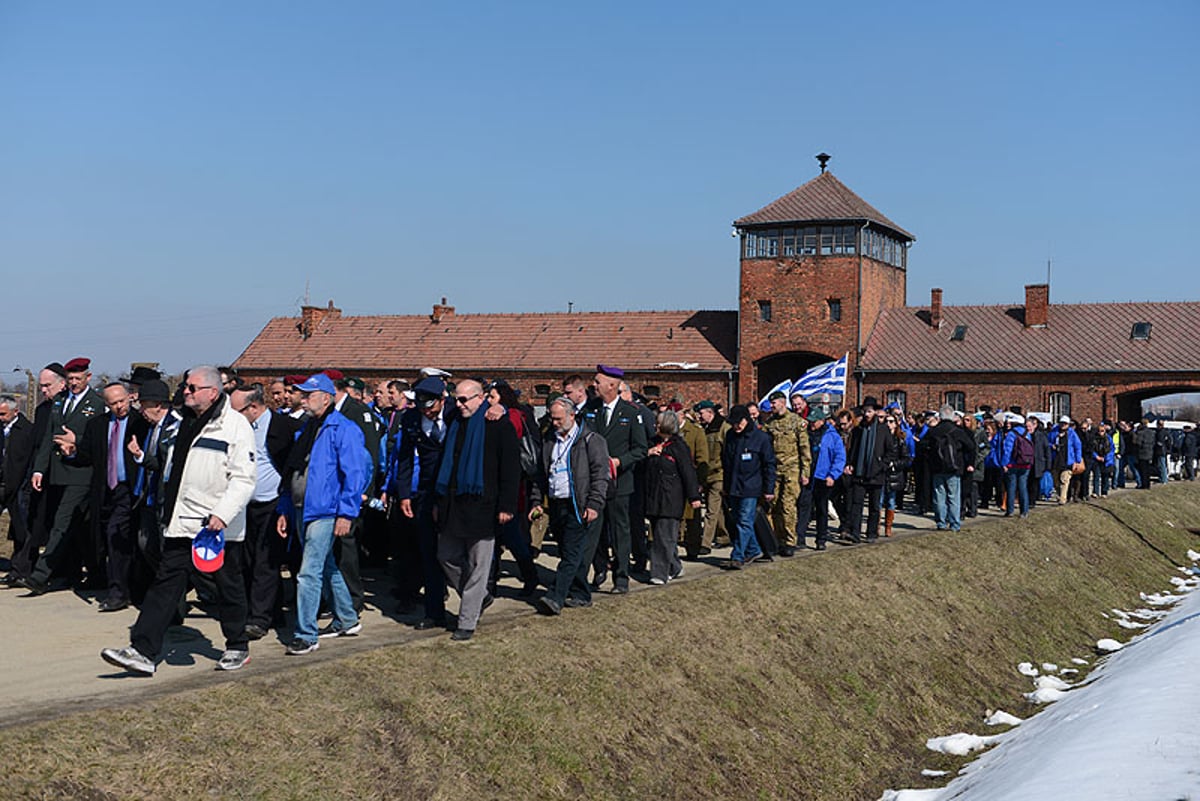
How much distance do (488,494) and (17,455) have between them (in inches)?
207

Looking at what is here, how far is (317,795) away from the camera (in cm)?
656


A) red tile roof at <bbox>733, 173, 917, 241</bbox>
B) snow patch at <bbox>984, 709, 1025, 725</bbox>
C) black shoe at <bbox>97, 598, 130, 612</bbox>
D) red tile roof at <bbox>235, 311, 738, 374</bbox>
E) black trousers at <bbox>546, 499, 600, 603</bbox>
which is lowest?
snow patch at <bbox>984, 709, 1025, 725</bbox>

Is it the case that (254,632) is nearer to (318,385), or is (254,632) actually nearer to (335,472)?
(335,472)

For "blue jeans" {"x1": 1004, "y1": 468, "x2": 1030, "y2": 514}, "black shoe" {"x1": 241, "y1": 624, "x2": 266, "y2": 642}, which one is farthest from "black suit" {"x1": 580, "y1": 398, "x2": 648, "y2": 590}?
"blue jeans" {"x1": 1004, "y1": 468, "x2": 1030, "y2": 514}

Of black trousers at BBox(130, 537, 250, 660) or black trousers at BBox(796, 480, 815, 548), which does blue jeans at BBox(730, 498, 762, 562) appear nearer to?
black trousers at BBox(796, 480, 815, 548)

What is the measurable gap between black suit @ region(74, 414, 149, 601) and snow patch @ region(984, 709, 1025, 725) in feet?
27.4

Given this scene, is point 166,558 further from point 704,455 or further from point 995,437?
point 995,437

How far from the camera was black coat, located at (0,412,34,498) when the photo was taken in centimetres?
1126

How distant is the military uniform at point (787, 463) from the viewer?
14438 millimetres

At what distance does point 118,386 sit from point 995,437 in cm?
1664

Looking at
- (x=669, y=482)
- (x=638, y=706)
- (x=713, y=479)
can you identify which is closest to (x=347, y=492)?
(x=638, y=706)

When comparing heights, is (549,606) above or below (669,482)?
below

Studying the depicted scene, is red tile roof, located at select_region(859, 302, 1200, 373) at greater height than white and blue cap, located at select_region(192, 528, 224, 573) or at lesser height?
greater

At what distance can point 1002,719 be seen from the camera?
11727 millimetres
